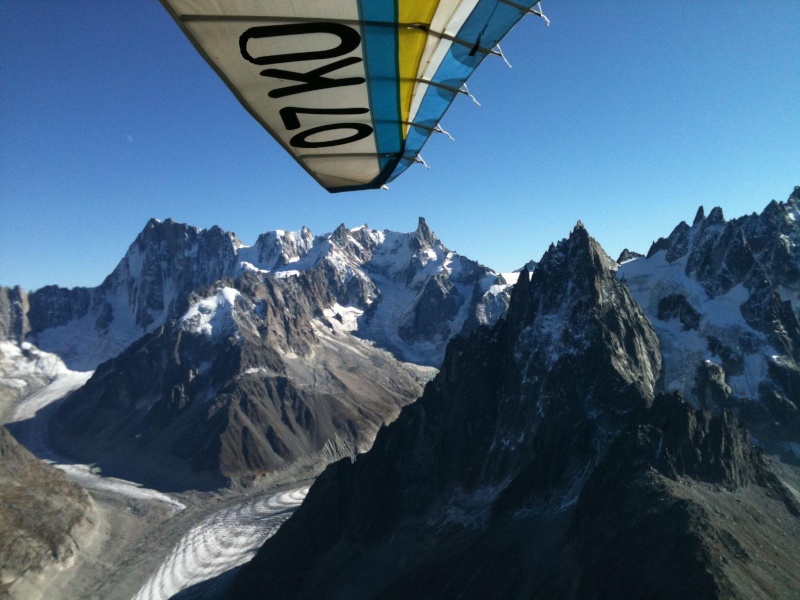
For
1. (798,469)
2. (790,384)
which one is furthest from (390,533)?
(790,384)

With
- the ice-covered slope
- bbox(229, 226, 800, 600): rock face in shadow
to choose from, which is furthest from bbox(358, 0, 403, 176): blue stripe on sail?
the ice-covered slope

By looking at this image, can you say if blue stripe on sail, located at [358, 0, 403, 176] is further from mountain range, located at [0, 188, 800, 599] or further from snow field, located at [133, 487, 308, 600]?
snow field, located at [133, 487, 308, 600]

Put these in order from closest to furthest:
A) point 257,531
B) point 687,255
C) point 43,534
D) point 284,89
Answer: point 284,89, point 43,534, point 257,531, point 687,255

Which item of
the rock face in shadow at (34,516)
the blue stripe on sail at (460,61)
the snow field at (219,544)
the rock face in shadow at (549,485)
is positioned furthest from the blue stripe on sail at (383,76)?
the rock face in shadow at (34,516)

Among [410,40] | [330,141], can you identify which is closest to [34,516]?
[330,141]

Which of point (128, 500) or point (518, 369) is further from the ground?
point (518, 369)

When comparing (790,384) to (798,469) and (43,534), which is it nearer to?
(798,469)

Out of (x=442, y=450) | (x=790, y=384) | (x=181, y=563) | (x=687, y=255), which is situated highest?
(x=687, y=255)
